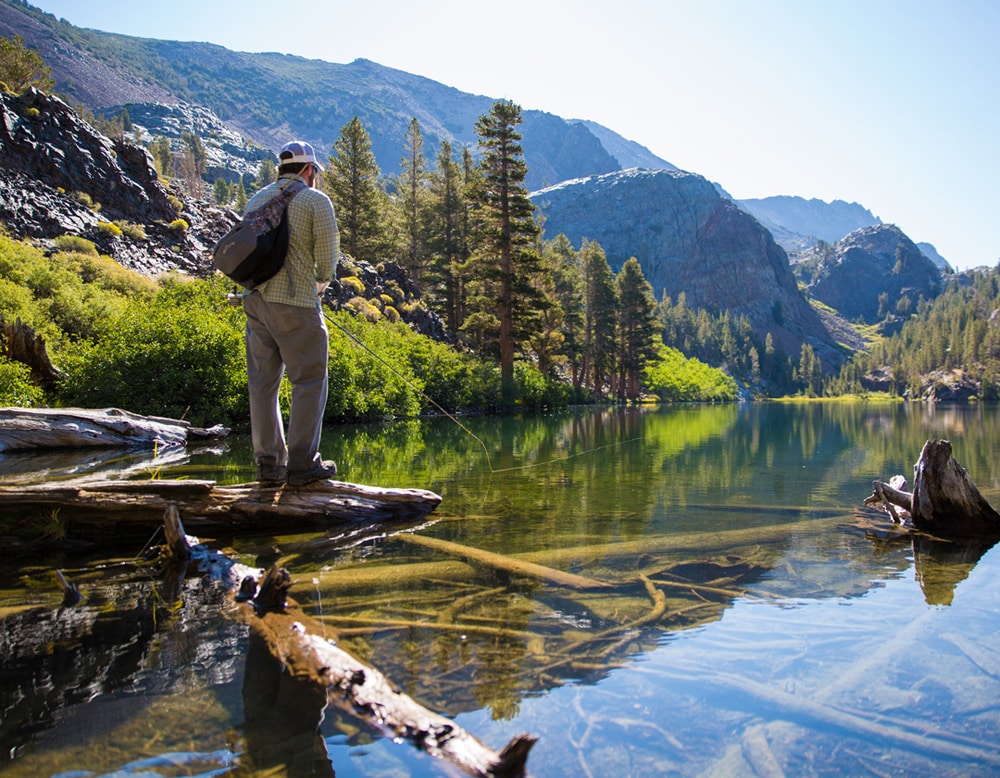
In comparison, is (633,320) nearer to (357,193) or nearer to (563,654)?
(357,193)

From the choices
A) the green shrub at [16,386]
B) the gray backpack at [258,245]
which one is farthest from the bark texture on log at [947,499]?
the green shrub at [16,386]

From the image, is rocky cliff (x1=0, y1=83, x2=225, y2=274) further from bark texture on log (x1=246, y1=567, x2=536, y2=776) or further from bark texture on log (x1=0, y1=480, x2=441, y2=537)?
bark texture on log (x1=246, y1=567, x2=536, y2=776)

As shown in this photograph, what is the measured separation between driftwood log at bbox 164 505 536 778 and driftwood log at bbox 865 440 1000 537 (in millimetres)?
5579

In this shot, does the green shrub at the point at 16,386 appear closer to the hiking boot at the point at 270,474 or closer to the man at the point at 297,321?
the hiking boot at the point at 270,474

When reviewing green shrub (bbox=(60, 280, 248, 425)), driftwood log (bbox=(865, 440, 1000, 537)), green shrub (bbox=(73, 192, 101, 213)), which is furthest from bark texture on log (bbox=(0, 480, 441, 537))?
green shrub (bbox=(73, 192, 101, 213))

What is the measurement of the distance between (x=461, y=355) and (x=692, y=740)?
1255 inches

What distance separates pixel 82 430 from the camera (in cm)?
1159

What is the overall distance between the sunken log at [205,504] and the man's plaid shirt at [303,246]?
165 centimetres

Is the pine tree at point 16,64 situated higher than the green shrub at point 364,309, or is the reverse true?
the pine tree at point 16,64

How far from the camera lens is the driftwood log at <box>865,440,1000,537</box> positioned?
611 cm

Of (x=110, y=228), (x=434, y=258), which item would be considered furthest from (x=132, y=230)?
(x=434, y=258)

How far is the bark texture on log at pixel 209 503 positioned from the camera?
4852 millimetres

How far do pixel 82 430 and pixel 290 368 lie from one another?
8.61 metres

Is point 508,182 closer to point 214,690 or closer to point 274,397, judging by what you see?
point 274,397
